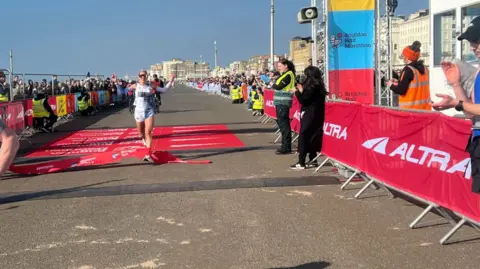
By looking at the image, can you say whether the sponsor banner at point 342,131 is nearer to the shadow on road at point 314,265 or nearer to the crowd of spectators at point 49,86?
the shadow on road at point 314,265

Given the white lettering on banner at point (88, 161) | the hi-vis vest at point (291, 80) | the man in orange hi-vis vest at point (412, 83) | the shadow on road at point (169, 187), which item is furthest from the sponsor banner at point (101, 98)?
the man in orange hi-vis vest at point (412, 83)

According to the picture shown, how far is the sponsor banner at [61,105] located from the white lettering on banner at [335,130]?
16670mm

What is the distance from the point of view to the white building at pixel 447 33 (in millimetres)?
10609

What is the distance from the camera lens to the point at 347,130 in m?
8.39

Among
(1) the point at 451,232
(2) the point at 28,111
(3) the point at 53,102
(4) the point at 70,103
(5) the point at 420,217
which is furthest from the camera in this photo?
(4) the point at 70,103

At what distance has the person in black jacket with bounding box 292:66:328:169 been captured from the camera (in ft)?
30.6

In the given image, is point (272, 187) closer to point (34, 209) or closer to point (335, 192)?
point (335, 192)

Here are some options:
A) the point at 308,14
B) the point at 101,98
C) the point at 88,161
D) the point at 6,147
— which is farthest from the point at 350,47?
the point at 101,98

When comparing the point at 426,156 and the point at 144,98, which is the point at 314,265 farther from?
the point at 144,98

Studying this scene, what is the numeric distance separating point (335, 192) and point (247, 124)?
1262 centimetres

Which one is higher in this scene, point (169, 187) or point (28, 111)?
point (28, 111)

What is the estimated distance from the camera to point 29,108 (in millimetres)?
18422

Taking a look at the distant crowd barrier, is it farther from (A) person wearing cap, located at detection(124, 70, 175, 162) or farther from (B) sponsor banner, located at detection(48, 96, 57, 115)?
(A) person wearing cap, located at detection(124, 70, 175, 162)

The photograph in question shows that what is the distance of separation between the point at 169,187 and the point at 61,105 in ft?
56.0
